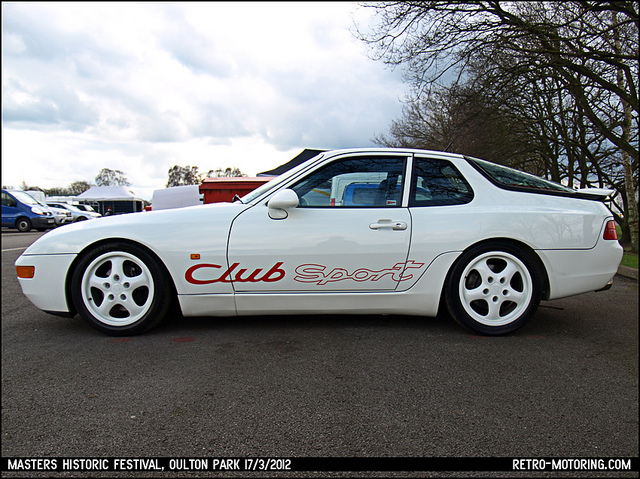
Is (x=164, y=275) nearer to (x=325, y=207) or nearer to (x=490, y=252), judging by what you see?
(x=325, y=207)

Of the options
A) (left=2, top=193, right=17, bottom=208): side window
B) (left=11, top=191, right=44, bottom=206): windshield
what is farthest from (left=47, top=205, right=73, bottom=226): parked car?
(left=2, top=193, right=17, bottom=208): side window

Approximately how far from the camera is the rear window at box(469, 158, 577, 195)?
3566 mm

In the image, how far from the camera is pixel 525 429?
1897mm

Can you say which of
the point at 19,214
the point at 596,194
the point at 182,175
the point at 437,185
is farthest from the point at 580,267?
the point at 19,214

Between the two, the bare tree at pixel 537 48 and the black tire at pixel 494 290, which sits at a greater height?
the bare tree at pixel 537 48

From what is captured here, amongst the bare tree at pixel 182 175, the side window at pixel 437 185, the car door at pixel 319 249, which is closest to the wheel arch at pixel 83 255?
the car door at pixel 319 249

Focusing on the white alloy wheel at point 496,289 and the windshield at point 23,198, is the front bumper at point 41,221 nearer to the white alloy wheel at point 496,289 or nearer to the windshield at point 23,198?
the windshield at point 23,198

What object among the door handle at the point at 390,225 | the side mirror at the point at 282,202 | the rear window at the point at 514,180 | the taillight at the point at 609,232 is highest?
the rear window at the point at 514,180

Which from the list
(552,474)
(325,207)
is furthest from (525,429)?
(325,207)

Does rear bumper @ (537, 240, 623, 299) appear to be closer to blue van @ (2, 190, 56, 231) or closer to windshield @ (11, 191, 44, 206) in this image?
blue van @ (2, 190, 56, 231)

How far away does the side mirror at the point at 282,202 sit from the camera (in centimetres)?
329

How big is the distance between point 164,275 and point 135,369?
873 millimetres

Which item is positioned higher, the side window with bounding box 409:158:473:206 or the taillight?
the side window with bounding box 409:158:473:206
